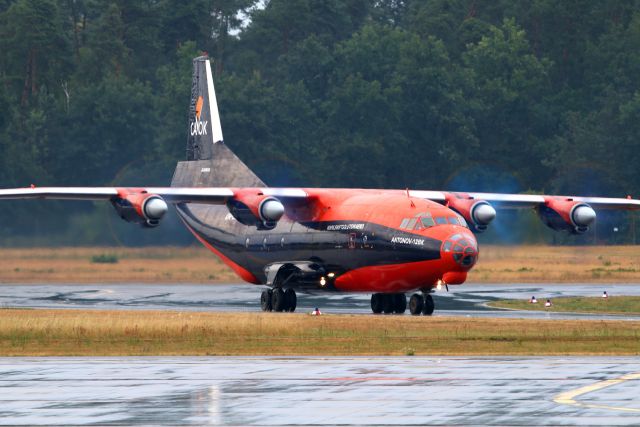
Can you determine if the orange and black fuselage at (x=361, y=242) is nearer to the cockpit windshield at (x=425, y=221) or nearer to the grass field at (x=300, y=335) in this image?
the cockpit windshield at (x=425, y=221)

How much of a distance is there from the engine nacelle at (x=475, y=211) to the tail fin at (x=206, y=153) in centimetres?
737

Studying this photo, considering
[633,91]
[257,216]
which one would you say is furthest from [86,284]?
[633,91]

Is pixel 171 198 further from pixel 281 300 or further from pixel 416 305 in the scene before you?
pixel 416 305

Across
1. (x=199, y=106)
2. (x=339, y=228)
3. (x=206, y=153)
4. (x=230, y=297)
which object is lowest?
(x=230, y=297)

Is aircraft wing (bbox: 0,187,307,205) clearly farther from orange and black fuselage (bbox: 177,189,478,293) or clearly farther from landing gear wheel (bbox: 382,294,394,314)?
landing gear wheel (bbox: 382,294,394,314)

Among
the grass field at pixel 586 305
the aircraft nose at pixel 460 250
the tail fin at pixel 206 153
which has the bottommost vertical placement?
the grass field at pixel 586 305

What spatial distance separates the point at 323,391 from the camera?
68.7 ft

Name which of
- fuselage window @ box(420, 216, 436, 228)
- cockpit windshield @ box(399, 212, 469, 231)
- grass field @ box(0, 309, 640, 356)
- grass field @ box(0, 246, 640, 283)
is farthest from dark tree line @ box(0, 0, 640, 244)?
grass field @ box(0, 309, 640, 356)

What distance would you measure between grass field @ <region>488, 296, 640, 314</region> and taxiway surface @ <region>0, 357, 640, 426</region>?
16863mm

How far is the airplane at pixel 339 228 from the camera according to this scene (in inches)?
1550

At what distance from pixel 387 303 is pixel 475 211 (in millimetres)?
4382

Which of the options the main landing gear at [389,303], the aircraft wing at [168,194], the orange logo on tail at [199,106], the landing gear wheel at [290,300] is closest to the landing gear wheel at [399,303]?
the main landing gear at [389,303]

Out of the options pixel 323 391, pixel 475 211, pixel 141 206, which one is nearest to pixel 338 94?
pixel 475 211

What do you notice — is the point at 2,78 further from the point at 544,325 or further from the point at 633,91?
the point at 544,325
